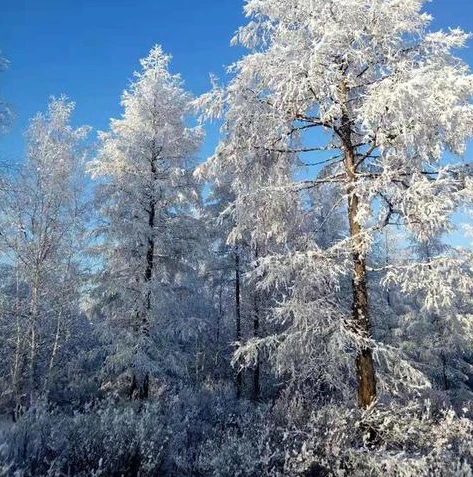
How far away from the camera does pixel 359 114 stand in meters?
6.48

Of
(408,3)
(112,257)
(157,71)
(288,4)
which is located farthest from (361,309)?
(157,71)

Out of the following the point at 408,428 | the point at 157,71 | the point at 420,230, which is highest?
the point at 157,71

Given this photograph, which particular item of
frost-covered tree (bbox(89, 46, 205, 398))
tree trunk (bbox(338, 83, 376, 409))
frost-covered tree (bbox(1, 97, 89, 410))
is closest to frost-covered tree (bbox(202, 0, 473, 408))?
tree trunk (bbox(338, 83, 376, 409))

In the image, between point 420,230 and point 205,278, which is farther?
point 205,278

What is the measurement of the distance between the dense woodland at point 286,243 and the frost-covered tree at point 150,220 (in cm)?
7

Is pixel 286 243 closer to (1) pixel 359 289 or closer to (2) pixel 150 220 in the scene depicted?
(1) pixel 359 289

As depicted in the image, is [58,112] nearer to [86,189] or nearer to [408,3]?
[86,189]

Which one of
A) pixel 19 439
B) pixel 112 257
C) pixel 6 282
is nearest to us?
pixel 19 439

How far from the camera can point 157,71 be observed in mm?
14664

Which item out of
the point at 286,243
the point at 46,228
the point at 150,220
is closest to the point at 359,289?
the point at 286,243

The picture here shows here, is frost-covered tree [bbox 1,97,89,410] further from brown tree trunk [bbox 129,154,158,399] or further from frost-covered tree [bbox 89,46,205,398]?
brown tree trunk [bbox 129,154,158,399]

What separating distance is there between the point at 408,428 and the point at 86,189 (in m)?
12.8

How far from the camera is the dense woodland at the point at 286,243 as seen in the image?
593 centimetres

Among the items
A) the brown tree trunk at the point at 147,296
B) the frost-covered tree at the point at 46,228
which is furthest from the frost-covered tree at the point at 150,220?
the frost-covered tree at the point at 46,228
